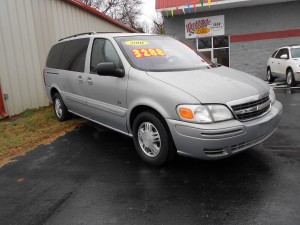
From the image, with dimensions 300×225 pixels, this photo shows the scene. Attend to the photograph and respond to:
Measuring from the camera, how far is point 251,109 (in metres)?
3.58

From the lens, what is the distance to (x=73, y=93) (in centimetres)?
574

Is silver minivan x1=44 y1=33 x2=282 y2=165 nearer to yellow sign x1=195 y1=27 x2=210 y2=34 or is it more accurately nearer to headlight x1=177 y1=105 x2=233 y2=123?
headlight x1=177 y1=105 x2=233 y2=123

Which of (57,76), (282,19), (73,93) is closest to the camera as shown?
(73,93)

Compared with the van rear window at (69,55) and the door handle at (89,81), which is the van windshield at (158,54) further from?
the van rear window at (69,55)

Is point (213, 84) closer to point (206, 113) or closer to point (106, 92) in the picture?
point (206, 113)

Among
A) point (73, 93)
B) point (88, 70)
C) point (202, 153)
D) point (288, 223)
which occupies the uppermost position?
point (88, 70)

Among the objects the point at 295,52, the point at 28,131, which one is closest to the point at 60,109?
the point at 28,131

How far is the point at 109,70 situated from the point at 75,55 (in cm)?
182

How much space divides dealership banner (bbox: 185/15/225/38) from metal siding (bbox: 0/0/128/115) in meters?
8.78

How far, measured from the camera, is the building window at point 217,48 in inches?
667

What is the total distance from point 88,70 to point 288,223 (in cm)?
378

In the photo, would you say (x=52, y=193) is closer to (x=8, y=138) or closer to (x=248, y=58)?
(x=8, y=138)

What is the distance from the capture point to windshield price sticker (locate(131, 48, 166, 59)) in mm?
4420

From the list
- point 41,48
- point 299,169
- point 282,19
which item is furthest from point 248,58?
point 299,169
